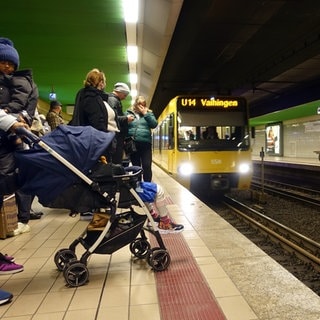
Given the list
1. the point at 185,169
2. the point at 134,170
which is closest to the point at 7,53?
the point at 134,170

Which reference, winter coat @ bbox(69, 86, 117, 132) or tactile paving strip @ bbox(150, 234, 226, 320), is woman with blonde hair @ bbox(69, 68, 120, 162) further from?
tactile paving strip @ bbox(150, 234, 226, 320)

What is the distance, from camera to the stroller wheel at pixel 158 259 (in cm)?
309

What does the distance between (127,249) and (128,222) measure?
0.93 metres

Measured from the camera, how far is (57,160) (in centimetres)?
256

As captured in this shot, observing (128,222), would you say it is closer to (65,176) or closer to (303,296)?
(65,176)

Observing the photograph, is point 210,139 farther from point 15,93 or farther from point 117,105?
point 15,93

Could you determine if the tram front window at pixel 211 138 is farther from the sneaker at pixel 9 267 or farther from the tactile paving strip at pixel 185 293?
the sneaker at pixel 9 267

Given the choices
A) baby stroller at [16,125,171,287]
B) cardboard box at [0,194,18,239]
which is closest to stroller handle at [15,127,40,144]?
baby stroller at [16,125,171,287]

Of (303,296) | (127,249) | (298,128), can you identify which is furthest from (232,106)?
(298,128)

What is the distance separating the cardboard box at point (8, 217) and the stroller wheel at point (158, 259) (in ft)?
6.56

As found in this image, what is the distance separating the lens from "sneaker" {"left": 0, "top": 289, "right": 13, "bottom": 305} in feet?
8.47

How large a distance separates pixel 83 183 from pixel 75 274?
78cm

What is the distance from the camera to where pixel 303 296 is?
256 centimetres

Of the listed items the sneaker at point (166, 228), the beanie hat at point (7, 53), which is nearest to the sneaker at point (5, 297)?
the sneaker at point (166, 228)
